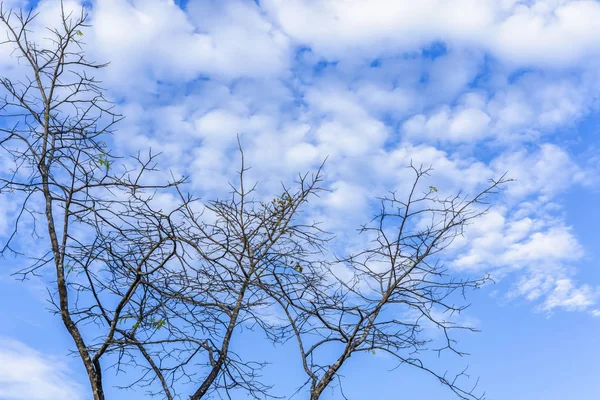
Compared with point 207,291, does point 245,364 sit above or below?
below

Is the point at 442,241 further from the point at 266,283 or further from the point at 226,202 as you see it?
the point at 226,202

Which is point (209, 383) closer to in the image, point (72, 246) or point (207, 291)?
point (207, 291)

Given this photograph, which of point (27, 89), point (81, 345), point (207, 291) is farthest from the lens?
point (27, 89)

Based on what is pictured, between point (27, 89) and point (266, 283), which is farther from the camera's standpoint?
point (27, 89)

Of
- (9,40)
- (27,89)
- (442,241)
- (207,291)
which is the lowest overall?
(207,291)

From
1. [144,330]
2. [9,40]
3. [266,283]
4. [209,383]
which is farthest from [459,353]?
[9,40]

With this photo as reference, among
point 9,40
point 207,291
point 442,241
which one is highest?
point 9,40

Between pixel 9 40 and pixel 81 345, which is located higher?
pixel 9 40

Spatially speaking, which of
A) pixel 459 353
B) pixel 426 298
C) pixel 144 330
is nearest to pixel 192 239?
pixel 144 330

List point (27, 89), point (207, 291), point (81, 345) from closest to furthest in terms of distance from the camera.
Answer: point (81, 345), point (207, 291), point (27, 89)

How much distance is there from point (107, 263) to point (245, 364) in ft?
5.19

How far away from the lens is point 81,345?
5.52 m

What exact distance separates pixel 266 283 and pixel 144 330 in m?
1.18

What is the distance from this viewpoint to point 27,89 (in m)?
6.42
